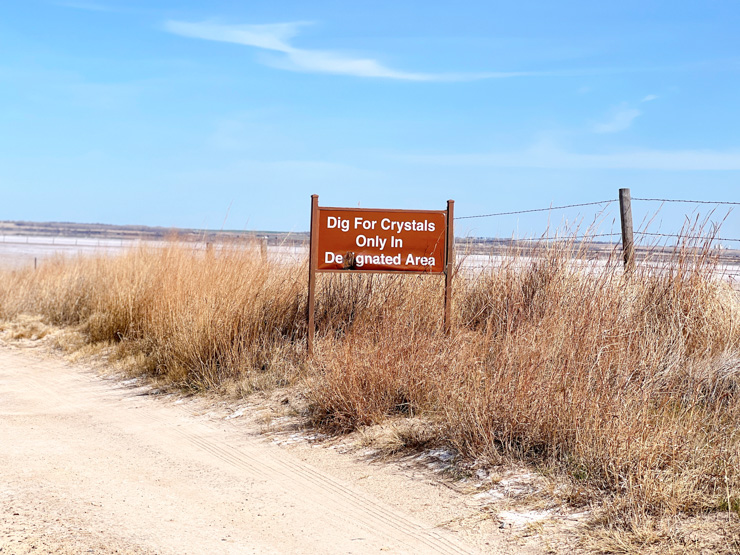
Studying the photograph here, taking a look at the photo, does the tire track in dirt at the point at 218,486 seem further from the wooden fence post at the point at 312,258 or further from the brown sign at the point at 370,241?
the brown sign at the point at 370,241

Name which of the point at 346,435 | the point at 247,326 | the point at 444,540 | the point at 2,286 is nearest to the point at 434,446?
the point at 346,435

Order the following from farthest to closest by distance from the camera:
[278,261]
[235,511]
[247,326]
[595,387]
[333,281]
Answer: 1. [278,261]
2. [333,281]
3. [247,326]
4. [595,387]
5. [235,511]

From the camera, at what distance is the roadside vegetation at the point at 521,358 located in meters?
5.00

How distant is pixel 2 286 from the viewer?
647 inches

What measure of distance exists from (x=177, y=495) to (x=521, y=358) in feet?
9.03

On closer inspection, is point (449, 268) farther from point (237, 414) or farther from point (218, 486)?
point (218, 486)

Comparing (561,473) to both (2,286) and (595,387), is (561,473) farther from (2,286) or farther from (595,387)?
(2,286)

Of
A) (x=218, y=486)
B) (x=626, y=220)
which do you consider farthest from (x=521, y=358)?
(x=626, y=220)

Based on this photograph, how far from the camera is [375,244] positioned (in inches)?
353

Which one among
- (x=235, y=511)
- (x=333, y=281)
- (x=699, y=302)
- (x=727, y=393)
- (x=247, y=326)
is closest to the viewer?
(x=235, y=511)

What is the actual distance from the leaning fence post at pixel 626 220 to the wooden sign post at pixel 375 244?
2.19 m

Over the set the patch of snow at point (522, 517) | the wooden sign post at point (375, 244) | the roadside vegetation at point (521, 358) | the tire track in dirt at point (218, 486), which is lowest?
the tire track in dirt at point (218, 486)

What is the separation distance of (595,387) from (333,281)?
468cm

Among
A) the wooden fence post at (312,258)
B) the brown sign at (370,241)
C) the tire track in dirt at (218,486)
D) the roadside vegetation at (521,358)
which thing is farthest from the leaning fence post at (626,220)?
the tire track in dirt at (218,486)
